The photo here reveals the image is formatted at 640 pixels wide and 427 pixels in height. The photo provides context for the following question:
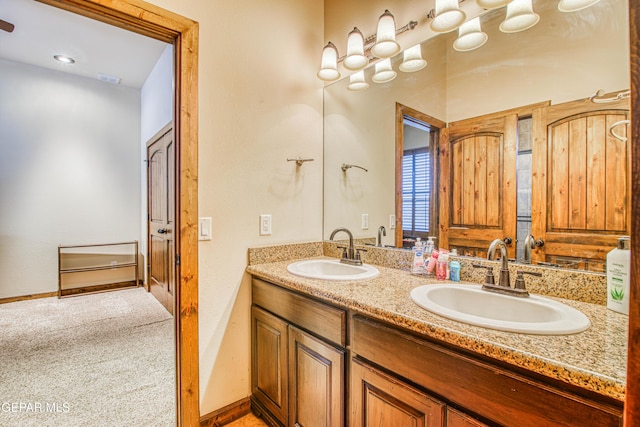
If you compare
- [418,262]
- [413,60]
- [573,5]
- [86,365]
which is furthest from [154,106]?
[573,5]

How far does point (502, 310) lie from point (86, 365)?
2693mm

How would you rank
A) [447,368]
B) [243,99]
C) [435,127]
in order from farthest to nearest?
[243,99] → [435,127] → [447,368]

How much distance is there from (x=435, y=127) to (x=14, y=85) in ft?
15.5

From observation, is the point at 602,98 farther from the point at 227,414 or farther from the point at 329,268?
the point at 227,414

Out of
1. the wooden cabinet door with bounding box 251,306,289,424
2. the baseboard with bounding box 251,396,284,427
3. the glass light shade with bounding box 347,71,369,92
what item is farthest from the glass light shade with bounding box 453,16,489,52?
the baseboard with bounding box 251,396,284,427

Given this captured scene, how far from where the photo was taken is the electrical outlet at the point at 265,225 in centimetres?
182

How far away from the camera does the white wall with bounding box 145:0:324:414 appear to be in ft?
5.29

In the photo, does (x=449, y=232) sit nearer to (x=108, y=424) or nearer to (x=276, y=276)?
(x=276, y=276)

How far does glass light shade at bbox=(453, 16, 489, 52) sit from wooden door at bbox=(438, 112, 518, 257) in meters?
0.34

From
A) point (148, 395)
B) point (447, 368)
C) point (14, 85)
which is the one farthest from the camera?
point (14, 85)

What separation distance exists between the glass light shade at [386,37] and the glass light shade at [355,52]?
125mm

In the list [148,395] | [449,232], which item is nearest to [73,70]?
[148,395]

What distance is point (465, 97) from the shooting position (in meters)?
1.48

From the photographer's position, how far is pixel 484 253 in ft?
4.55
